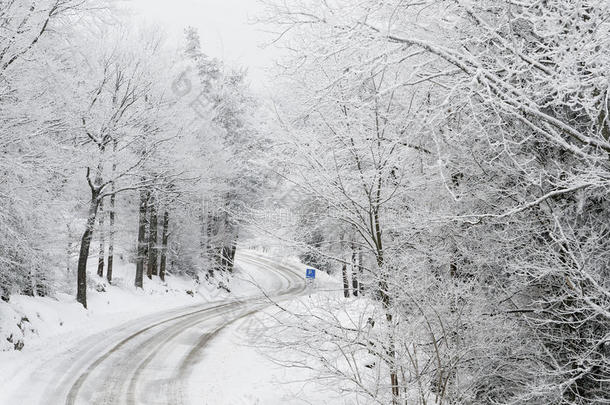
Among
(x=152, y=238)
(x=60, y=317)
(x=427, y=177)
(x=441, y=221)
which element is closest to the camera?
(x=441, y=221)

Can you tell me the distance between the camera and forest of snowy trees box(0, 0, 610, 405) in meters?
3.66

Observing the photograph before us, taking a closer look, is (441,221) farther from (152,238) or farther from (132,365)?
(152,238)

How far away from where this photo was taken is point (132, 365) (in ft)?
38.2

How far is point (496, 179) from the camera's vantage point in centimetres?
678

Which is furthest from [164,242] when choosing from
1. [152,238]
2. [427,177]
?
[427,177]

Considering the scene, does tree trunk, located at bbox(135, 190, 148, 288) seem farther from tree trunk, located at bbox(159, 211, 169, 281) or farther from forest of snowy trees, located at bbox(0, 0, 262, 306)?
tree trunk, located at bbox(159, 211, 169, 281)

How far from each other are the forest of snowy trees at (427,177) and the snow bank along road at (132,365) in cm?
159

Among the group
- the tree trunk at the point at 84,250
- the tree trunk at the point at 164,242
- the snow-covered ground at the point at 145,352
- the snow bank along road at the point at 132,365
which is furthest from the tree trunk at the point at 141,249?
the snow bank along road at the point at 132,365

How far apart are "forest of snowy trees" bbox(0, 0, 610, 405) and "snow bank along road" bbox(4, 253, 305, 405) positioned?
1.59 meters

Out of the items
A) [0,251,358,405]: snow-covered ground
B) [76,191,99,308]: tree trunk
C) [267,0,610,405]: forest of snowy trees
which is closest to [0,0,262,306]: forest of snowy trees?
[76,191,99,308]: tree trunk

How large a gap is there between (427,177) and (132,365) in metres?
8.95

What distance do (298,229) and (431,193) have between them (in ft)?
7.51

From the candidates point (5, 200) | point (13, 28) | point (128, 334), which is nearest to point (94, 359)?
point (128, 334)

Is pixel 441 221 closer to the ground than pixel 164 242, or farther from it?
farther from it
